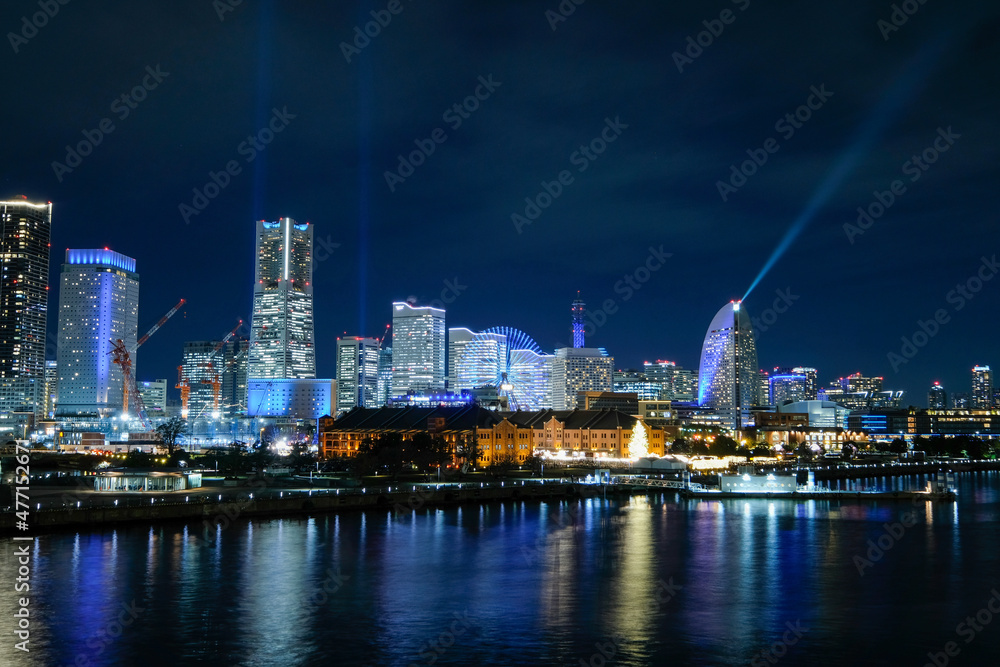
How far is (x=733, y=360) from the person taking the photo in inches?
6875

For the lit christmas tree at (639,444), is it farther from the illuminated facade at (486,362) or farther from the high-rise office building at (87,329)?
the high-rise office building at (87,329)

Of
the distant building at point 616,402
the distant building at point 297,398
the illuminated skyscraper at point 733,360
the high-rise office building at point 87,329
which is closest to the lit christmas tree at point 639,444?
the distant building at point 616,402

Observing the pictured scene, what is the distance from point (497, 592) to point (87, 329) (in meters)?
168

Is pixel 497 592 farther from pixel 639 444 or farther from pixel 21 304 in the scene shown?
pixel 21 304

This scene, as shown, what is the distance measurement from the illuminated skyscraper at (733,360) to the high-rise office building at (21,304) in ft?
460

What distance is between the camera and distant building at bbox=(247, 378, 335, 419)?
185 m

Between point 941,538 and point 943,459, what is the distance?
94.3 metres

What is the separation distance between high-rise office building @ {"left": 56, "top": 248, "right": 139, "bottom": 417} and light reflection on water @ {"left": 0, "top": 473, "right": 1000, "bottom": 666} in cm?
14454

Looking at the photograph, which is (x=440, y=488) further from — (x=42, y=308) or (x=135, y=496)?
(x=42, y=308)

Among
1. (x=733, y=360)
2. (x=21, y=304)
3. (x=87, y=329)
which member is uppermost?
(x=21, y=304)

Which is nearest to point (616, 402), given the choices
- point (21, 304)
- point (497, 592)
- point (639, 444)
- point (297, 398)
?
point (639, 444)

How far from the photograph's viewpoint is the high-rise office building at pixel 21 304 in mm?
171000

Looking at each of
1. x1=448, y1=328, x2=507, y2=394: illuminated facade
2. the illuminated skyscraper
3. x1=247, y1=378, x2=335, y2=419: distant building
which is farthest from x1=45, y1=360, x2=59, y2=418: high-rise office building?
the illuminated skyscraper

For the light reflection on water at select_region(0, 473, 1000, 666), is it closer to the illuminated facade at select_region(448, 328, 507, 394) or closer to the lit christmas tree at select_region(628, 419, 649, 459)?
the lit christmas tree at select_region(628, 419, 649, 459)
